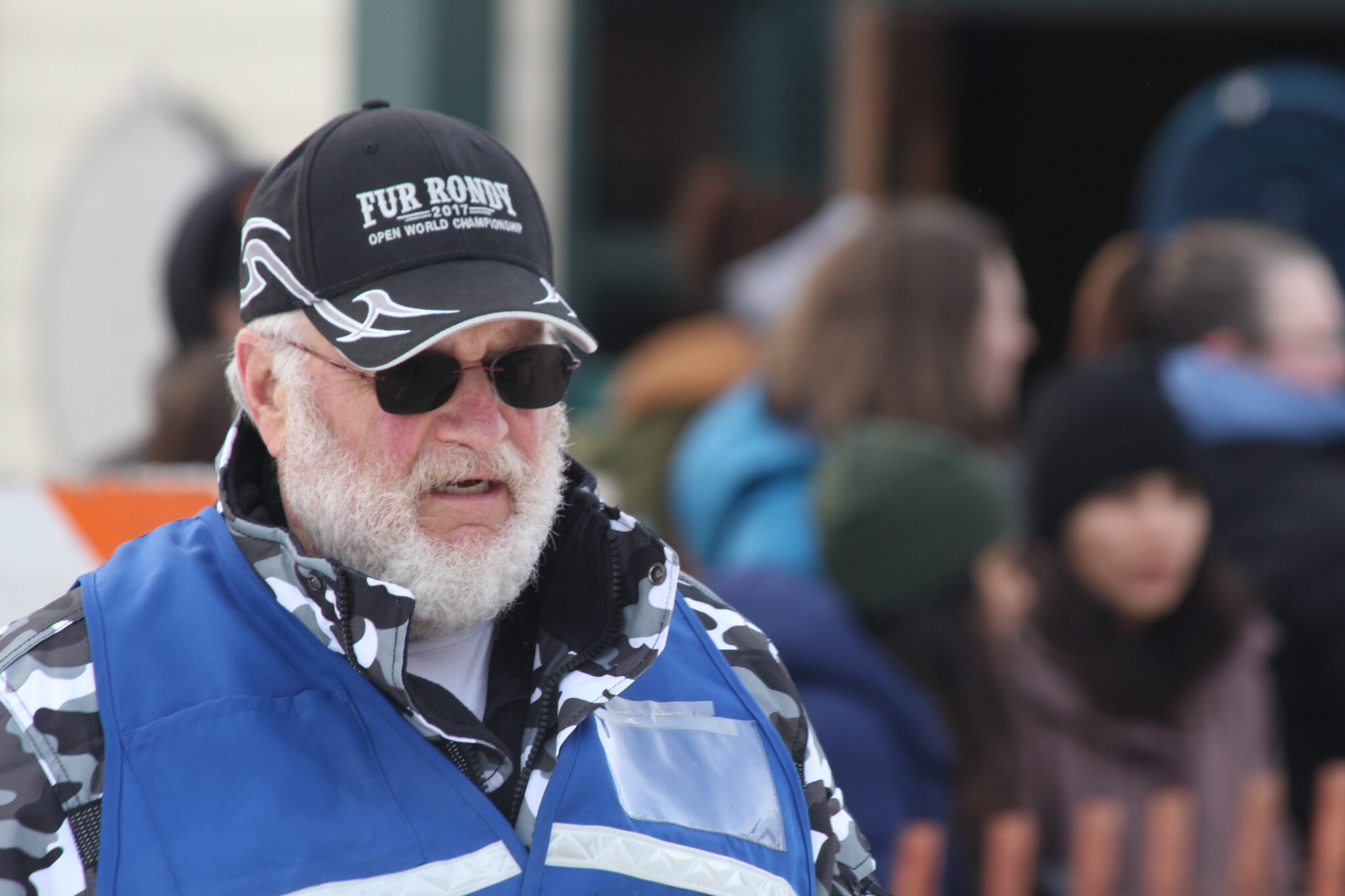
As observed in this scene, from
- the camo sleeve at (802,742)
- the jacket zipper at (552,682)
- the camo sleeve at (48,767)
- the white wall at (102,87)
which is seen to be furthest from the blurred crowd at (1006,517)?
the white wall at (102,87)

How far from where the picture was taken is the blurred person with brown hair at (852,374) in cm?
360

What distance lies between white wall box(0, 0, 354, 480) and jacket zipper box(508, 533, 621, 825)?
4.19m

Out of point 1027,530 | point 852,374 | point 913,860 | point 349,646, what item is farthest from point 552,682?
point 1027,530

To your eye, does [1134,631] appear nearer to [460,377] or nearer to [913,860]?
[913,860]

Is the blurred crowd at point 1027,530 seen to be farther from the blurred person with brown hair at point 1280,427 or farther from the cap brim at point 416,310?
the cap brim at point 416,310

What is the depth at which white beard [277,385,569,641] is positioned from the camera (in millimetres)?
1798

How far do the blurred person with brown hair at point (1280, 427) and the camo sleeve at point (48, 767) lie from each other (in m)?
2.84

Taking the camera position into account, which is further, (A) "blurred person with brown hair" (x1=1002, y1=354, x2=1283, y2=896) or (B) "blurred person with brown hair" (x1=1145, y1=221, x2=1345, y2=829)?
(B) "blurred person with brown hair" (x1=1145, y1=221, x2=1345, y2=829)

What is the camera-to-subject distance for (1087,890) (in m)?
3.27

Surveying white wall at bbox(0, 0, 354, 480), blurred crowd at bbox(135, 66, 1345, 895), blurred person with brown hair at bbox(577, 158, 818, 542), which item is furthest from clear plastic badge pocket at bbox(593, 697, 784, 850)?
white wall at bbox(0, 0, 354, 480)

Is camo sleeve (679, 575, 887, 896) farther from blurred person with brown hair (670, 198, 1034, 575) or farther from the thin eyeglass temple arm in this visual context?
blurred person with brown hair (670, 198, 1034, 575)

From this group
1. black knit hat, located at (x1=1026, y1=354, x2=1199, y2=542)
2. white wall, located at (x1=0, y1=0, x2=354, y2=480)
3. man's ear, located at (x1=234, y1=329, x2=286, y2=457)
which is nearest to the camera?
man's ear, located at (x1=234, y1=329, x2=286, y2=457)

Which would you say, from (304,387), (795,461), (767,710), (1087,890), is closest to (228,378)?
(304,387)

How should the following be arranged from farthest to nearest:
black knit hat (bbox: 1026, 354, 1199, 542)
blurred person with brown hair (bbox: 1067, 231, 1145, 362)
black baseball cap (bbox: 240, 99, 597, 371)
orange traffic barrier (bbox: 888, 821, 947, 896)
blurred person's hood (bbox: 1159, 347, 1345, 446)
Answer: blurred person with brown hair (bbox: 1067, 231, 1145, 362) → blurred person's hood (bbox: 1159, 347, 1345, 446) → black knit hat (bbox: 1026, 354, 1199, 542) → orange traffic barrier (bbox: 888, 821, 947, 896) → black baseball cap (bbox: 240, 99, 597, 371)
